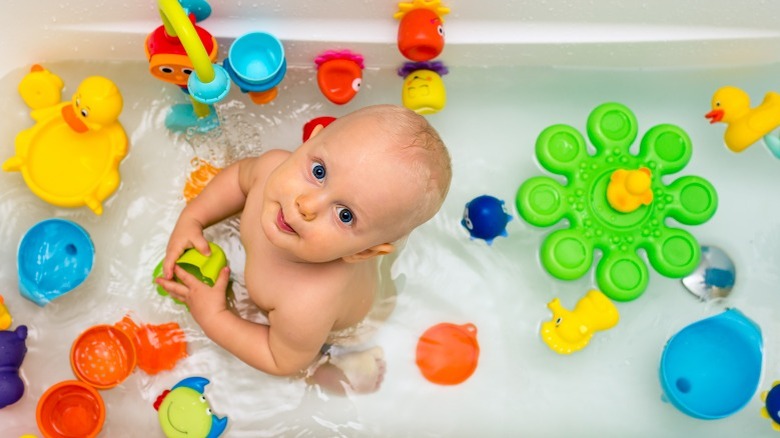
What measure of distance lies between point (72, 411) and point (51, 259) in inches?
10.4

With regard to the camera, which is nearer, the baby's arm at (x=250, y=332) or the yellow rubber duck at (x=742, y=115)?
the baby's arm at (x=250, y=332)

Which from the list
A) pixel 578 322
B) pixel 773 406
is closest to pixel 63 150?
pixel 578 322

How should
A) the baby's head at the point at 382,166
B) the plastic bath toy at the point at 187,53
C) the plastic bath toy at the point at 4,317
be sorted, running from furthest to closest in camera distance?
1. the plastic bath toy at the point at 4,317
2. the plastic bath toy at the point at 187,53
3. the baby's head at the point at 382,166

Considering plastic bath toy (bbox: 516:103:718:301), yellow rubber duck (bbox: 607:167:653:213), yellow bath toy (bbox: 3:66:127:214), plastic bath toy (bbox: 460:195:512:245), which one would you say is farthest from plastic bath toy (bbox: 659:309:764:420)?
yellow bath toy (bbox: 3:66:127:214)

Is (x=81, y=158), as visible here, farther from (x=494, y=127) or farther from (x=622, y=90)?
(x=622, y=90)

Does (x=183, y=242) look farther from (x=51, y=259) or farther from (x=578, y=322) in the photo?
(x=578, y=322)

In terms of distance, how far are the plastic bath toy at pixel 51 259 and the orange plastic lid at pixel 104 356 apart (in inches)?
4.0

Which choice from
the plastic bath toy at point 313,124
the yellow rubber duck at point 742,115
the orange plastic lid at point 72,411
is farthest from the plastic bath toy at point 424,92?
the orange plastic lid at point 72,411

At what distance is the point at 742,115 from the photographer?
4.50ft

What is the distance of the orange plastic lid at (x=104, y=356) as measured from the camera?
1229 millimetres

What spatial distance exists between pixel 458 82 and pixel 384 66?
15cm

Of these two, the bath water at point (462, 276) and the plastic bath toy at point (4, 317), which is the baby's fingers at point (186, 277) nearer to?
the bath water at point (462, 276)

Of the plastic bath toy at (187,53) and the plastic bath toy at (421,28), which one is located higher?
the plastic bath toy at (421,28)

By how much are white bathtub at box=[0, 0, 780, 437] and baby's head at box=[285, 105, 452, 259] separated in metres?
0.49
